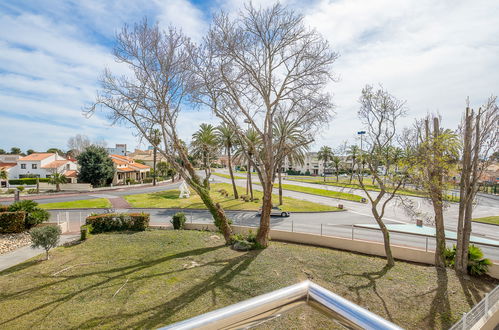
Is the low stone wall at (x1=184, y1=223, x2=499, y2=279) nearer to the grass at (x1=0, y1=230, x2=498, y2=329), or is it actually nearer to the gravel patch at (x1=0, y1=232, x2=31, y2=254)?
the grass at (x1=0, y1=230, x2=498, y2=329)

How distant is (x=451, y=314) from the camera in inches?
346

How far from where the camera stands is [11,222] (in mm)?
18406

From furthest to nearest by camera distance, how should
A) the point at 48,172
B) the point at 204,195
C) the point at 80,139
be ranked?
1. the point at 80,139
2. the point at 48,172
3. the point at 204,195

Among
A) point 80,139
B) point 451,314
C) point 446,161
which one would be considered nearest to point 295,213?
point 446,161

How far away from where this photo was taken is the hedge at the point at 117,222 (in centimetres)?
1881

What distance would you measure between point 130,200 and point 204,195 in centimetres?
2233

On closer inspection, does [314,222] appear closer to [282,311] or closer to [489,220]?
[489,220]

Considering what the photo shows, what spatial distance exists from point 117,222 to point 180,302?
12.7m

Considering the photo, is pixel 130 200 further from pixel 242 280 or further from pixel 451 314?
pixel 451 314

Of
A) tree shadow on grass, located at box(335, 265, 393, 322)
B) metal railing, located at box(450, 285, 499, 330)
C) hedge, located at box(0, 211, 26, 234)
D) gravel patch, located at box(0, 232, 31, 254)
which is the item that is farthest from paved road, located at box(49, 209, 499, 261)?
metal railing, located at box(450, 285, 499, 330)

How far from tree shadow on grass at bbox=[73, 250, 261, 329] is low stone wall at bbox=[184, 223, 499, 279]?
5.45 metres

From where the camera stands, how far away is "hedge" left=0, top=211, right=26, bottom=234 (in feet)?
59.9

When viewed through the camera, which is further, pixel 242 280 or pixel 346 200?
pixel 346 200

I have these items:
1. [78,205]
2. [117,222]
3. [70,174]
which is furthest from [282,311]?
[70,174]
